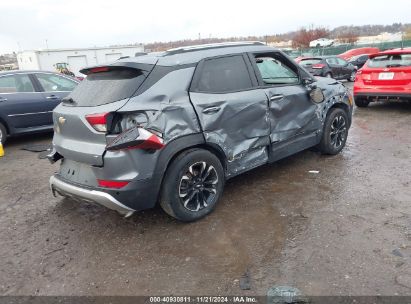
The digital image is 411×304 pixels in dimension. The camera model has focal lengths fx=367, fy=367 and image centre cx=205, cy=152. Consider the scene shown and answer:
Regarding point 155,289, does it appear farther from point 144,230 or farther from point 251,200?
point 251,200

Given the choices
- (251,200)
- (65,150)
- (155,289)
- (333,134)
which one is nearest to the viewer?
(155,289)

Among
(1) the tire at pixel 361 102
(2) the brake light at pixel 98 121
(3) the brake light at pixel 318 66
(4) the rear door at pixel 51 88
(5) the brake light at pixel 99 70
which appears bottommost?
(1) the tire at pixel 361 102

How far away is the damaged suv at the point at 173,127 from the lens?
11.0ft

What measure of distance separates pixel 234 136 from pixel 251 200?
2.68 ft

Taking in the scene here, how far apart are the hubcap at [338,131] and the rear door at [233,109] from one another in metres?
1.65

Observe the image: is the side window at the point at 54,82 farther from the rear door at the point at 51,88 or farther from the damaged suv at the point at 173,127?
the damaged suv at the point at 173,127

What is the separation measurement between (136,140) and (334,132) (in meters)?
3.51

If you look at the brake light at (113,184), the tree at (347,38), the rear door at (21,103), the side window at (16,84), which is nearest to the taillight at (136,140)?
the brake light at (113,184)

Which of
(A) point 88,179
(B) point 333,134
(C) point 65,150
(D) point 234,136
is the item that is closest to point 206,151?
(D) point 234,136

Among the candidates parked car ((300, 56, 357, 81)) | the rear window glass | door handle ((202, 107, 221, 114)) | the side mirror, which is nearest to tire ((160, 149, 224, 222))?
door handle ((202, 107, 221, 114))

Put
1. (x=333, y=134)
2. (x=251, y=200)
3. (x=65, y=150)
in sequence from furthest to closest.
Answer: (x=333, y=134), (x=251, y=200), (x=65, y=150)

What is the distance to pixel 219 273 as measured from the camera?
3.00m

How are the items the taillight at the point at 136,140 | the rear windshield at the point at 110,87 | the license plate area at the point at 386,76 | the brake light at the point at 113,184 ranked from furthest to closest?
the license plate area at the point at 386,76 → the rear windshield at the point at 110,87 → the brake light at the point at 113,184 → the taillight at the point at 136,140

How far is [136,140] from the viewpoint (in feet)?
10.5
